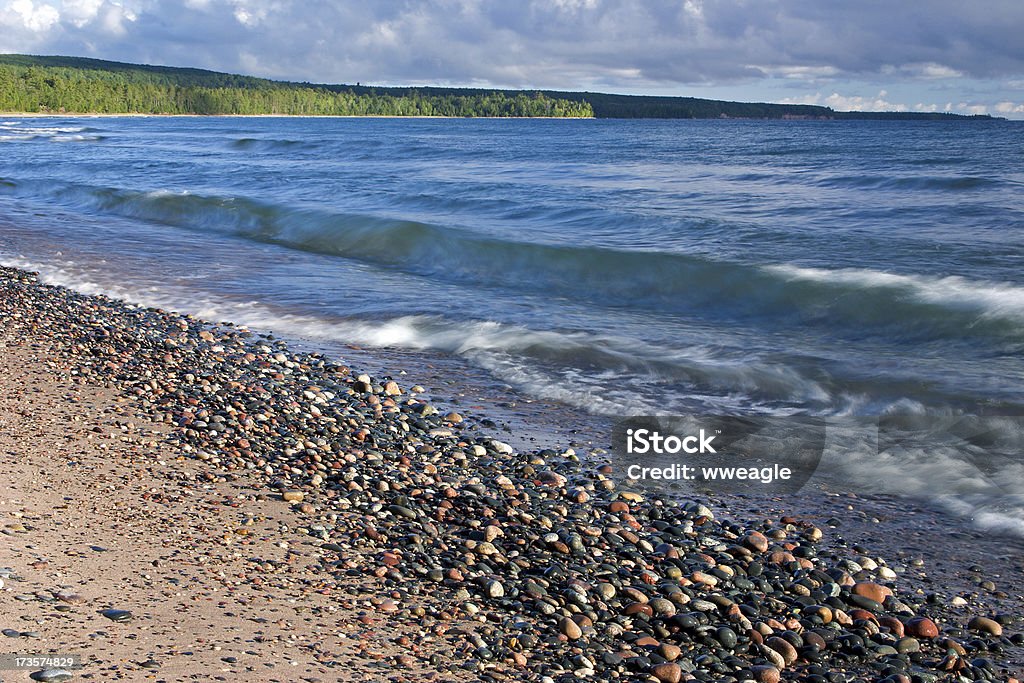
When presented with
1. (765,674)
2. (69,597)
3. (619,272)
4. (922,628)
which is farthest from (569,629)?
(619,272)

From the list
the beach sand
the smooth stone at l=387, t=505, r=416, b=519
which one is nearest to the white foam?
the smooth stone at l=387, t=505, r=416, b=519

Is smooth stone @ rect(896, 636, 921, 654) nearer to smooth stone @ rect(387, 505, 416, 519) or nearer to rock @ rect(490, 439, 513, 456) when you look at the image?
smooth stone @ rect(387, 505, 416, 519)

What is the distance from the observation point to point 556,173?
36625 mm

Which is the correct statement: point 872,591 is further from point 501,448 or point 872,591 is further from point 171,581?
point 171,581

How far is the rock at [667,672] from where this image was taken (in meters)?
4.11

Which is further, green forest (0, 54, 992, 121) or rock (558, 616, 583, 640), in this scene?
green forest (0, 54, 992, 121)

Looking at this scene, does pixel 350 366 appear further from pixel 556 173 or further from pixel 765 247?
pixel 556 173

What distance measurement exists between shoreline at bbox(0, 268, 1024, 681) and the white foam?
751 cm

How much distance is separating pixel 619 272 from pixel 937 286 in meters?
5.15

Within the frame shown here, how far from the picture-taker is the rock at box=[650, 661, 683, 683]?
4.11 metres

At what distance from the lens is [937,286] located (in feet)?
45.4

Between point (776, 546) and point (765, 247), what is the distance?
1279 cm

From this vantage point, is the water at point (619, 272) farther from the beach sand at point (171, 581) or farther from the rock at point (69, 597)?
the rock at point (69, 597)

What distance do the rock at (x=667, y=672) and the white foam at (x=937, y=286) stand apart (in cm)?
991
